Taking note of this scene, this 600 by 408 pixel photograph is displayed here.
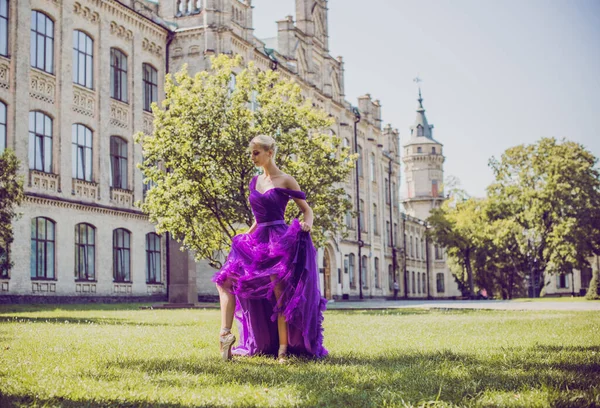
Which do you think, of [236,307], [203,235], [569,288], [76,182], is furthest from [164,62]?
[569,288]

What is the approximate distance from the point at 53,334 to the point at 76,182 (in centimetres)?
2061

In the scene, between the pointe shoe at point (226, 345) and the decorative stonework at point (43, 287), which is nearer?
the pointe shoe at point (226, 345)

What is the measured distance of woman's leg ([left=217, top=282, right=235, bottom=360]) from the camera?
7004 millimetres

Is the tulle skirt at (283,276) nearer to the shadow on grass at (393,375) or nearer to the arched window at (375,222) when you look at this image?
the shadow on grass at (393,375)

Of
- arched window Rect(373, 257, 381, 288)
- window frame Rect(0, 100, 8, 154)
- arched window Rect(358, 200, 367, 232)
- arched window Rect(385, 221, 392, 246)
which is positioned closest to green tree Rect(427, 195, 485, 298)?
arched window Rect(385, 221, 392, 246)

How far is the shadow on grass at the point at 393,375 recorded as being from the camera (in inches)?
199

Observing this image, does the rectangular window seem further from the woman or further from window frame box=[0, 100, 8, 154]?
the woman

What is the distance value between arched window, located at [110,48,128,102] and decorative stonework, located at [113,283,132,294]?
8152 mm

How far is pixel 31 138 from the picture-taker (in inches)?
1098

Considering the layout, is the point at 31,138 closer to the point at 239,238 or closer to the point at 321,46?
the point at 239,238

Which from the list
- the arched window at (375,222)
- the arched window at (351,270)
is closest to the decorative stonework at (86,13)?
the arched window at (351,270)

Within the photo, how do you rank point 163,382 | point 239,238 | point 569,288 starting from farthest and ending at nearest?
point 569,288, point 239,238, point 163,382

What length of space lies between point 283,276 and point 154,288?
2755cm

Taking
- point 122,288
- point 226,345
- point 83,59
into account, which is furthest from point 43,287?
point 226,345
